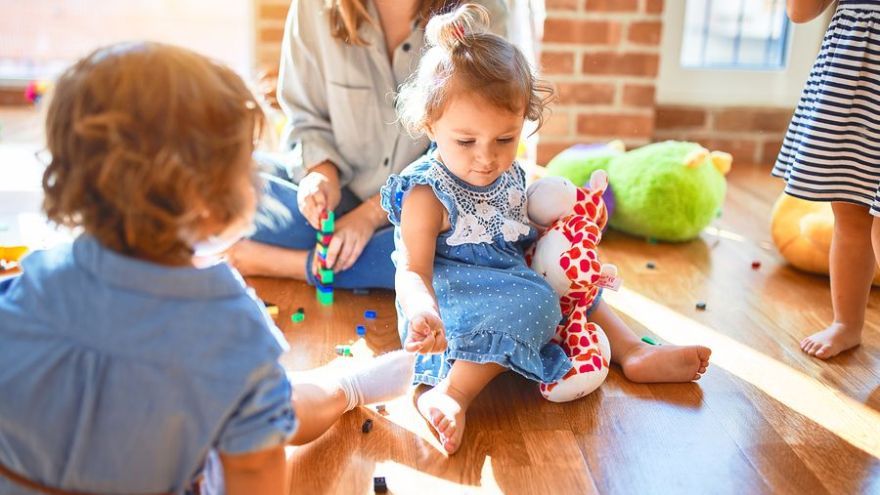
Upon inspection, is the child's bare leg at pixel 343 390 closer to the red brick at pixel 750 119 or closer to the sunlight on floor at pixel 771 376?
the sunlight on floor at pixel 771 376

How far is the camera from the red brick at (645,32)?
252cm

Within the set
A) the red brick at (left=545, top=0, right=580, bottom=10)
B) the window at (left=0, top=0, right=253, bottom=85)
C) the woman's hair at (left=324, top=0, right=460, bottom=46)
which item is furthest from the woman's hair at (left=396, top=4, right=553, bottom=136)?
the window at (left=0, top=0, right=253, bottom=85)

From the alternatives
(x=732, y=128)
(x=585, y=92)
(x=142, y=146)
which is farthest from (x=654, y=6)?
(x=142, y=146)

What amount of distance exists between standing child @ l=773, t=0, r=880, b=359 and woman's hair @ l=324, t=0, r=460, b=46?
2.09 feet

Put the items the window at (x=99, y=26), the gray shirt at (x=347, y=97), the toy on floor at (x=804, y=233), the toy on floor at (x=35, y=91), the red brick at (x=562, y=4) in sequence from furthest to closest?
the window at (x=99, y=26), the toy on floor at (x=35, y=91), the red brick at (x=562, y=4), the toy on floor at (x=804, y=233), the gray shirt at (x=347, y=97)

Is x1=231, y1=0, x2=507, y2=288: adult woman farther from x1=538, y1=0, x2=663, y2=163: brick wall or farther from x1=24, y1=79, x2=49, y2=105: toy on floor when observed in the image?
x1=24, y1=79, x2=49, y2=105: toy on floor

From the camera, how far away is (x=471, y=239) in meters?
1.36

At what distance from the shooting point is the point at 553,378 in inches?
50.4

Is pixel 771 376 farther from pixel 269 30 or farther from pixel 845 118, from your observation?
pixel 269 30

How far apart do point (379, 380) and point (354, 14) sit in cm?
75

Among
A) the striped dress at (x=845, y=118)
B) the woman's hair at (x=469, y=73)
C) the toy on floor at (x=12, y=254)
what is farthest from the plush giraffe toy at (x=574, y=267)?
the toy on floor at (x=12, y=254)

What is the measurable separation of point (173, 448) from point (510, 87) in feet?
2.36

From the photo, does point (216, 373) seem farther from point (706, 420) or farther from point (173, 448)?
point (706, 420)

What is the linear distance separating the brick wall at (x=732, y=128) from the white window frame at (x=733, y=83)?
28 millimetres
